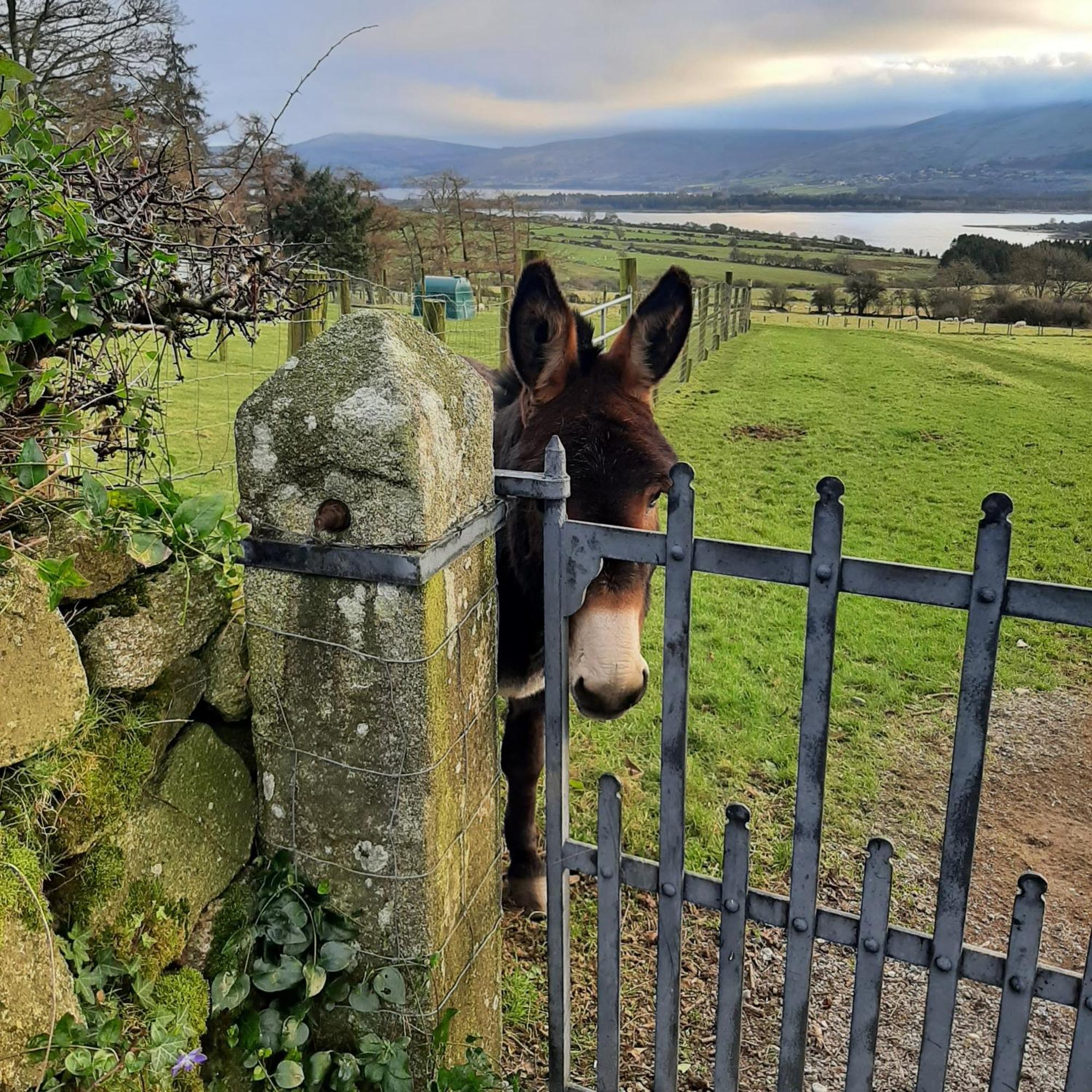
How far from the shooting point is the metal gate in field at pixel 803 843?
5.37 feet

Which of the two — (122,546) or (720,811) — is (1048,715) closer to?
(720,811)

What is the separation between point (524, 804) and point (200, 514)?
2234 millimetres

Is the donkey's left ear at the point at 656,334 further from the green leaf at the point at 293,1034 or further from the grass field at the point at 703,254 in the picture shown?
the grass field at the point at 703,254

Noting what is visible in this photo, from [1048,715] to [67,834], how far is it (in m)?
5.24

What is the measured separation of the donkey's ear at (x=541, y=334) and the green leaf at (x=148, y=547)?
1.39 metres

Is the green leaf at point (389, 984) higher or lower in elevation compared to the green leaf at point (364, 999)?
higher

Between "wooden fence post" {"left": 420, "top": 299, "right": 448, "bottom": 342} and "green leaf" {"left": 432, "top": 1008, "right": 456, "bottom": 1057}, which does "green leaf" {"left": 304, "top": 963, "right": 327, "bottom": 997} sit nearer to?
"green leaf" {"left": 432, "top": 1008, "right": 456, "bottom": 1057}

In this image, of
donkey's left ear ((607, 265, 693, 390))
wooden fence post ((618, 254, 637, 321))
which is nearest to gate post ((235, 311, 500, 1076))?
donkey's left ear ((607, 265, 693, 390))

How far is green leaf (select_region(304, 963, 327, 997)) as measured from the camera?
74.1 inches

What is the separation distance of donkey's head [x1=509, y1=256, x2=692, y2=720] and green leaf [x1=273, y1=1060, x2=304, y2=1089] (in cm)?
106

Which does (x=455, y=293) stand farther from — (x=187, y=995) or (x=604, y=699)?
(x=187, y=995)

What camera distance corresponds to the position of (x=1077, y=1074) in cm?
179

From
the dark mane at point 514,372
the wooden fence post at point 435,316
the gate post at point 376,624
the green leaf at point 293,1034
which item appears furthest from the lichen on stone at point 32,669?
the wooden fence post at point 435,316

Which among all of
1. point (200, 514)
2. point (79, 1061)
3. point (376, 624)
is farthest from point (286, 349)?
point (79, 1061)
